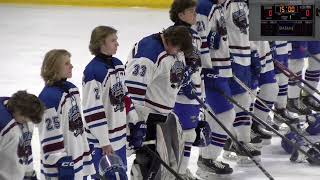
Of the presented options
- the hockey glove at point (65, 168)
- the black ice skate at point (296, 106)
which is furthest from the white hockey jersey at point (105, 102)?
the black ice skate at point (296, 106)

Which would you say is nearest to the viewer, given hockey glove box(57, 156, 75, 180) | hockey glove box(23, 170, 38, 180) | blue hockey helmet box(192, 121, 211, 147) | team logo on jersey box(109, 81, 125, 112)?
hockey glove box(23, 170, 38, 180)

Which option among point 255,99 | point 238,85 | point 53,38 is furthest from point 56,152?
point 53,38

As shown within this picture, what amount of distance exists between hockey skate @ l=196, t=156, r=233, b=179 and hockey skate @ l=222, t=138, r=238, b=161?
0.39 meters

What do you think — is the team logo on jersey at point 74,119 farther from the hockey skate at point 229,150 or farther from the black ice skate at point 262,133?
the black ice skate at point 262,133

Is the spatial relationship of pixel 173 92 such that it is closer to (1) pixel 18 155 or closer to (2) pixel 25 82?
(1) pixel 18 155

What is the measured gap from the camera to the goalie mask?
A: 447cm

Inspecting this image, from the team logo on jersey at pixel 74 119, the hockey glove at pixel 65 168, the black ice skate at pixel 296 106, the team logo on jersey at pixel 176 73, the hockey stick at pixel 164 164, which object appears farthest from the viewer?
Answer: the black ice skate at pixel 296 106

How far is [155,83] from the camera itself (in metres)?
4.91

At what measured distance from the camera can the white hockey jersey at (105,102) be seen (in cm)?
454

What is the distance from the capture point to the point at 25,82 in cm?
813

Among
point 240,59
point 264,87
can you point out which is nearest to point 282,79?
point 264,87

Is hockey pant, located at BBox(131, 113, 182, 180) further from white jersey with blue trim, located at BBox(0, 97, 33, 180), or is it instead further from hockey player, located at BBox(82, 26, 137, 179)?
white jersey with blue trim, located at BBox(0, 97, 33, 180)

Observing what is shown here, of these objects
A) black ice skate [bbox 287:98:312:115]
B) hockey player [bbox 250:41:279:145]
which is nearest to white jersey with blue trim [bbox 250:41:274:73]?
hockey player [bbox 250:41:279:145]

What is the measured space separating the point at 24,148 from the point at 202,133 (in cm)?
159
